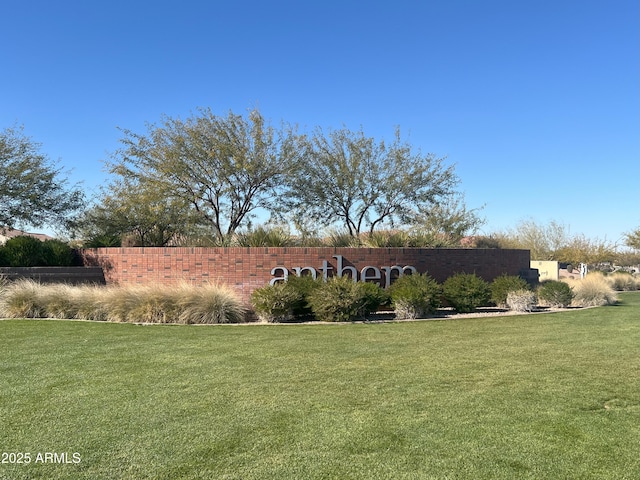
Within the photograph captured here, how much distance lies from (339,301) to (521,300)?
5637 millimetres

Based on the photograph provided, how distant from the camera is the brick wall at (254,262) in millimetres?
13430

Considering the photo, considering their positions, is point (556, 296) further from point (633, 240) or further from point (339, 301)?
point (633, 240)

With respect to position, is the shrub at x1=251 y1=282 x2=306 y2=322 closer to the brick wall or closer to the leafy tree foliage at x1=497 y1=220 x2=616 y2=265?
the brick wall

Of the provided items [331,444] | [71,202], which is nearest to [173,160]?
[71,202]

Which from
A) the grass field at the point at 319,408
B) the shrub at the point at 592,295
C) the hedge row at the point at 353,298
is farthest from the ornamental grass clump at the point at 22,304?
the shrub at the point at 592,295

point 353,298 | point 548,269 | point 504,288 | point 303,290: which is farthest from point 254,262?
point 548,269

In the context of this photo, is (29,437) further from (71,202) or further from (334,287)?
(71,202)

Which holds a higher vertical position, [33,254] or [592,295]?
[33,254]

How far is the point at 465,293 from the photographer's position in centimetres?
1299

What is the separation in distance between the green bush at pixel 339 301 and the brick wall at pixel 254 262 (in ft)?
6.48

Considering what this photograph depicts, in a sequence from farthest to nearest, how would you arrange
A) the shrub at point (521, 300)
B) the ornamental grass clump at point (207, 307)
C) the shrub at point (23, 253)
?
the shrub at point (23, 253) < the shrub at point (521, 300) < the ornamental grass clump at point (207, 307)

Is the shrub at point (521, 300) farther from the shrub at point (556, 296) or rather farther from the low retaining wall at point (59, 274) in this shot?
the low retaining wall at point (59, 274)

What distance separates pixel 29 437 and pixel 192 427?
1.33 meters

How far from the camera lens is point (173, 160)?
1784cm
